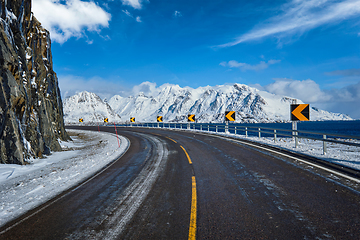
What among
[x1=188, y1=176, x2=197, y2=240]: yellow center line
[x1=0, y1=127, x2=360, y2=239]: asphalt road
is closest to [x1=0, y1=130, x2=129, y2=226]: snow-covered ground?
[x1=0, y1=127, x2=360, y2=239]: asphalt road

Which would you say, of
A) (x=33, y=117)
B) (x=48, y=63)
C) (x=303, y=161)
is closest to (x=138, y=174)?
(x=303, y=161)

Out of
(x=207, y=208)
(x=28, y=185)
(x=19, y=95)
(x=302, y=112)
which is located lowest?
(x=28, y=185)

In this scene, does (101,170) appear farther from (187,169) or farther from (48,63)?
(48,63)

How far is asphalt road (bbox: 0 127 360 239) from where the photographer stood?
349 cm

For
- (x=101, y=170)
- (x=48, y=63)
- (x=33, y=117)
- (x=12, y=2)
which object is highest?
(x=12, y=2)

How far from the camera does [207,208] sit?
4395 millimetres

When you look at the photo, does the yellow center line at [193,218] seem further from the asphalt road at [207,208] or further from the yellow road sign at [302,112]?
the yellow road sign at [302,112]

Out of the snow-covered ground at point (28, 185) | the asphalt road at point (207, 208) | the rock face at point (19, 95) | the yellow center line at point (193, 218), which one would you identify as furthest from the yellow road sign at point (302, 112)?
the rock face at point (19, 95)

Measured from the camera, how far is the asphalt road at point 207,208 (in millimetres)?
3492

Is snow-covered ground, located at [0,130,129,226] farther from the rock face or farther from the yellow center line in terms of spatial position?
the yellow center line

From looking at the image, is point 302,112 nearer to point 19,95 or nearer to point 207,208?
point 207,208

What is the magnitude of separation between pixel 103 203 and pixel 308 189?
5.51 m

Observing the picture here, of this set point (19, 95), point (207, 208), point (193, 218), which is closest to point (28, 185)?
point (193, 218)

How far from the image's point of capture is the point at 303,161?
335 inches
